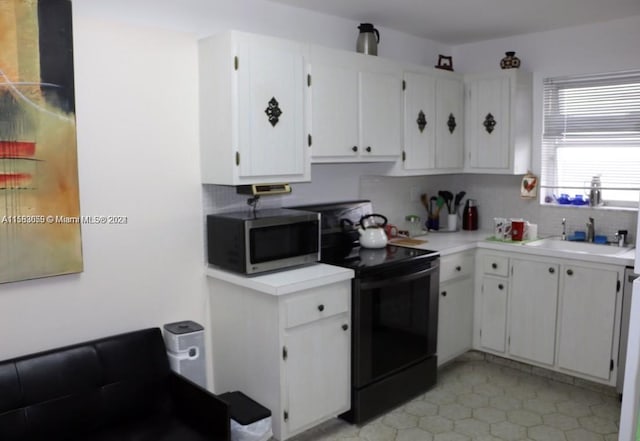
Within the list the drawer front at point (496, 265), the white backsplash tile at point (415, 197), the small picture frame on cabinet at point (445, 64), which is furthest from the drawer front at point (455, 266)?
the small picture frame on cabinet at point (445, 64)

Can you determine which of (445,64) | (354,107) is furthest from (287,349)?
(445,64)

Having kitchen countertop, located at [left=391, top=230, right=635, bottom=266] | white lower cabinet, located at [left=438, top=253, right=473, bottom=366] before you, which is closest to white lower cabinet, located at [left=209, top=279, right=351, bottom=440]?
white lower cabinet, located at [left=438, top=253, right=473, bottom=366]

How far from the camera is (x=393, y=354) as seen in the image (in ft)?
10.5

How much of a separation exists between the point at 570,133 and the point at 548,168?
0.30m

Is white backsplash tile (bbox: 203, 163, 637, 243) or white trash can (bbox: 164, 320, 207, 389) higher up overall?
white backsplash tile (bbox: 203, 163, 637, 243)

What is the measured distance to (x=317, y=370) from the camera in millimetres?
2854

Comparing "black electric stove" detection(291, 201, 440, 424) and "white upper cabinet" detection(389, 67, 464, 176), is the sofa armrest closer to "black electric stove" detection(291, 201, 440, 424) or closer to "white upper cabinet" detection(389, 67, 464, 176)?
"black electric stove" detection(291, 201, 440, 424)

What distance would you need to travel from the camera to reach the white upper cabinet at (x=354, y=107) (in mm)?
3137

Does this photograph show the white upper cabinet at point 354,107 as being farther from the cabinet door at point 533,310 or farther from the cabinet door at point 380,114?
the cabinet door at point 533,310

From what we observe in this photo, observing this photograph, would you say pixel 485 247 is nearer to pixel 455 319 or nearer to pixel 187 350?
pixel 455 319

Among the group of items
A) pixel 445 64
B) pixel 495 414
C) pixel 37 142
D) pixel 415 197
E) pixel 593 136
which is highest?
pixel 445 64

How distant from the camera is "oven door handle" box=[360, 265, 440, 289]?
9.84 ft

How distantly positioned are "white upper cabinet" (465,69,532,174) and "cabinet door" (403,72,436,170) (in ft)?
1.48

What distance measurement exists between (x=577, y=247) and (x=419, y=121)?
144cm
